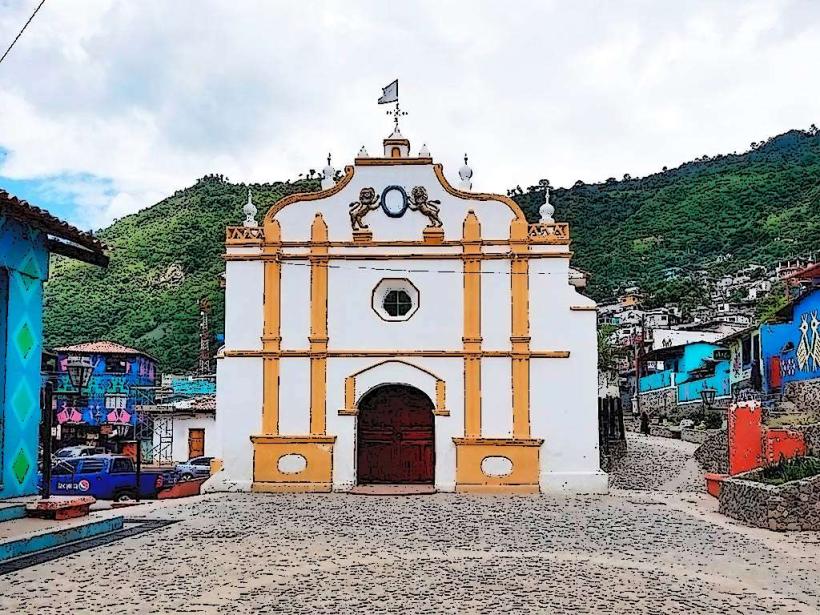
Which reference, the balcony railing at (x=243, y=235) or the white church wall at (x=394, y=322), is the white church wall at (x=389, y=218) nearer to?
the balcony railing at (x=243, y=235)

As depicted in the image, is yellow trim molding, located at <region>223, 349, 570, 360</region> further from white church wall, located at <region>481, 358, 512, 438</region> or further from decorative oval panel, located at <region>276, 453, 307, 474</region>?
decorative oval panel, located at <region>276, 453, 307, 474</region>

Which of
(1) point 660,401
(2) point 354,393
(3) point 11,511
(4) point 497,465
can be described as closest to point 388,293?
(2) point 354,393

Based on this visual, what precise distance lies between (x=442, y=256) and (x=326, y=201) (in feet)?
8.94

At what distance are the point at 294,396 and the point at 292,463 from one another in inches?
53.3

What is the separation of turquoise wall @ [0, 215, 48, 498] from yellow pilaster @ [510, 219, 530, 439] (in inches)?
383

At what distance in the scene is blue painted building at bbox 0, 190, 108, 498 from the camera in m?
10.6

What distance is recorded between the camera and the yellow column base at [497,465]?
18141mm

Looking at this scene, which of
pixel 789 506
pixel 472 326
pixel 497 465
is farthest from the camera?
pixel 472 326

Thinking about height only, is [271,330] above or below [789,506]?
above

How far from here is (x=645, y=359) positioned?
48.4 meters

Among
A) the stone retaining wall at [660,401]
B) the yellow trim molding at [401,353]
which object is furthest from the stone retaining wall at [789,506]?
the stone retaining wall at [660,401]

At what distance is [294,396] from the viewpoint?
61.5ft

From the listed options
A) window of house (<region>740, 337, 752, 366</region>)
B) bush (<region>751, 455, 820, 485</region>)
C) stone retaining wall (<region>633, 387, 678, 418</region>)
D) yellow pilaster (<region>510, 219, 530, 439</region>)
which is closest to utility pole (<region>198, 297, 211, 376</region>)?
window of house (<region>740, 337, 752, 366</region>)

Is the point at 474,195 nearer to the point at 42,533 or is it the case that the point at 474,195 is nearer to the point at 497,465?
the point at 497,465
